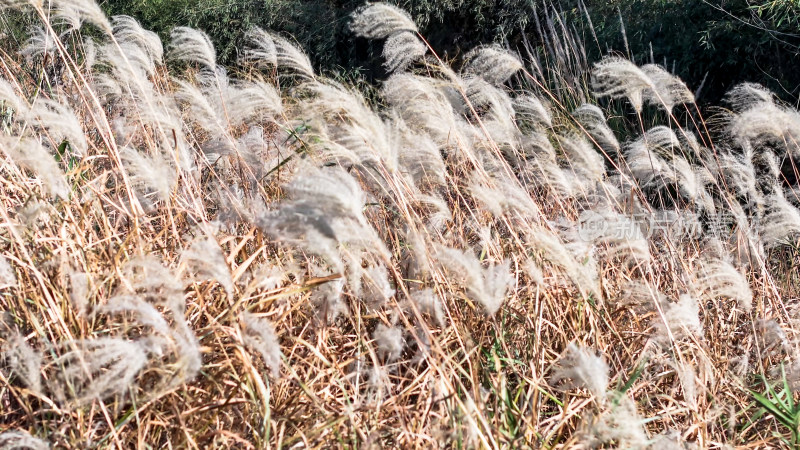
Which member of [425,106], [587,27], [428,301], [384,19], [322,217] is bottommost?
[587,27]

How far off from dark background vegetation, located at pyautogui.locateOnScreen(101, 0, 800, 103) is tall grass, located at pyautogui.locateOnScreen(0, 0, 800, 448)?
2.04 m

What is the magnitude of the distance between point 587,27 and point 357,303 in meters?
4.55

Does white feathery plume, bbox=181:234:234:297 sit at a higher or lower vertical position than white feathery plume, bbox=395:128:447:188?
higher

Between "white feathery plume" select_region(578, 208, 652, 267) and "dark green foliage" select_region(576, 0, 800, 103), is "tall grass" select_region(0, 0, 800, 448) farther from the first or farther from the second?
"dark green foliage" select_region(576, 0, 800, 103)

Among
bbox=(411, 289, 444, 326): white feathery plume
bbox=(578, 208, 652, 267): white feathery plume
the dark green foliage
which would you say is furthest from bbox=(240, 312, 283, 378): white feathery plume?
the dark green foliage

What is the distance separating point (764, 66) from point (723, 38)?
0.30 meters

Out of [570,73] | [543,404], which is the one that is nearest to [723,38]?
[570,73]

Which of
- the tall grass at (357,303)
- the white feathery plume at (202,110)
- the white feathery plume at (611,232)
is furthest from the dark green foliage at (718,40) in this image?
the white feathery plume at (202,110)

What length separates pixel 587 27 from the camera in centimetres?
599

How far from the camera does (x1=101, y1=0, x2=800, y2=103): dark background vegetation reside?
4.54 metres

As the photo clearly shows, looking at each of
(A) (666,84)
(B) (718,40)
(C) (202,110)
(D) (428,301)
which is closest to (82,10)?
(C) (202,110)

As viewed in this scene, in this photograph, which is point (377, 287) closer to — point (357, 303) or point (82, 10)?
point (357, 303)

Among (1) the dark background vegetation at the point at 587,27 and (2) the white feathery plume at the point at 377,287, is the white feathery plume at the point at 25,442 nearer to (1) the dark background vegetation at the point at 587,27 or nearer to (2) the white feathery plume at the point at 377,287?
(2) the white feathery plume at the point at 377,287

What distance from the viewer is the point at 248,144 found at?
2.65 m
